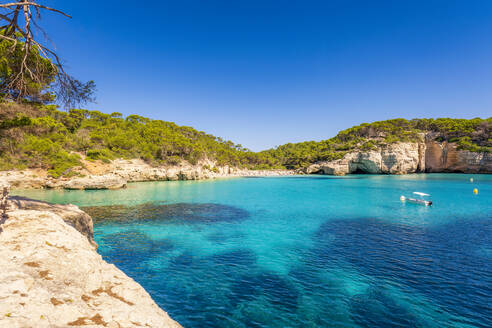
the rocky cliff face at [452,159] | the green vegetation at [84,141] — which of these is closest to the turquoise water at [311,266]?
the green vegetation at [84,141]

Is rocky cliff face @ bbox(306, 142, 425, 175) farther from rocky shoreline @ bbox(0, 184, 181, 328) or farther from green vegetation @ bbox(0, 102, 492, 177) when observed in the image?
rocky shoreline @ bbox(0, 184, 181, 328)

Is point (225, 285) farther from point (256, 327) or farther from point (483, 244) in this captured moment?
point (483, 244)

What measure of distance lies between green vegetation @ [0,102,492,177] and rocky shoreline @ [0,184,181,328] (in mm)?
6877

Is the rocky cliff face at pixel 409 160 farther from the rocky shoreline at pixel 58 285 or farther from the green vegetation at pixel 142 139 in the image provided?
the rocky shoreline at pixel 58 285

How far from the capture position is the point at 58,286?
3.44 m

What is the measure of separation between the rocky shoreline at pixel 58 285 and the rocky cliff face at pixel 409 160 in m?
70.8

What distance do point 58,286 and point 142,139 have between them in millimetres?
56580

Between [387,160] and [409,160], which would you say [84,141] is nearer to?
[387,160]

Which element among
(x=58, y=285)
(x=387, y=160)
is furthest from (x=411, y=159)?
(x=58, y=285)

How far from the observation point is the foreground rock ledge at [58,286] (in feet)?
8.86

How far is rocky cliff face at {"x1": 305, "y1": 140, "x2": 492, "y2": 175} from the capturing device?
60.3 m

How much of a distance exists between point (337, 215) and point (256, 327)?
13.2 m

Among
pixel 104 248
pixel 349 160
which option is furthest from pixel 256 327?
pixel 349 160

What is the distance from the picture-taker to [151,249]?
10.0 meters
